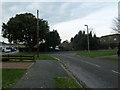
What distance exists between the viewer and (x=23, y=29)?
57938mm

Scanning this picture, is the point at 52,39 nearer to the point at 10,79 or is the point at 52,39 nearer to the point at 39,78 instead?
the point at 39,78

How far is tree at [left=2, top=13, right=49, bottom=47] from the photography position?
57625 mm

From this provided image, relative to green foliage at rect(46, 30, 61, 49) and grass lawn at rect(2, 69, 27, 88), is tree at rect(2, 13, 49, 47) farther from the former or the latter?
grass lawn at rect(2, 69, 27, 88)

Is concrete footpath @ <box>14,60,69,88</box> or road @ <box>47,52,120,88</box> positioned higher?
concrete footpath @ <box>14,60,69,88</box>

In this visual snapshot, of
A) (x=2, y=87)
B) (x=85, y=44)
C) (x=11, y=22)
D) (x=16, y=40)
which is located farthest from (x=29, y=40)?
(x=2, y=87)

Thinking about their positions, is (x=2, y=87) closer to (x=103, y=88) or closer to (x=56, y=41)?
(x=103, y=88)

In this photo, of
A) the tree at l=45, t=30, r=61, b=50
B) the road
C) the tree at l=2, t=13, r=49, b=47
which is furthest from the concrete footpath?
the tree at l=45, t=30, r=61, b=50

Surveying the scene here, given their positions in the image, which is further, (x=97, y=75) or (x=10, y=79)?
(x=97, y=75)

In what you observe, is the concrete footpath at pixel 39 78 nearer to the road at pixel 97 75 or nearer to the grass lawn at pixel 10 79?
the grass lawn at pixel 10 79

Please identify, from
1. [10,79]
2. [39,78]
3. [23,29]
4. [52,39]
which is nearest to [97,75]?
[39,78]

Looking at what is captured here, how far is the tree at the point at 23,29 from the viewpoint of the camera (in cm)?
5762

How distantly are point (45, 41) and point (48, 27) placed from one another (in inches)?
233

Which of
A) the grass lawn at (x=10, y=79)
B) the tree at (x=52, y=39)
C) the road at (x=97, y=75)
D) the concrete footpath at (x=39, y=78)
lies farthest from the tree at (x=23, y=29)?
the grass lawn at (x=10, y=79)

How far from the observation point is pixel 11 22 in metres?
58.6
